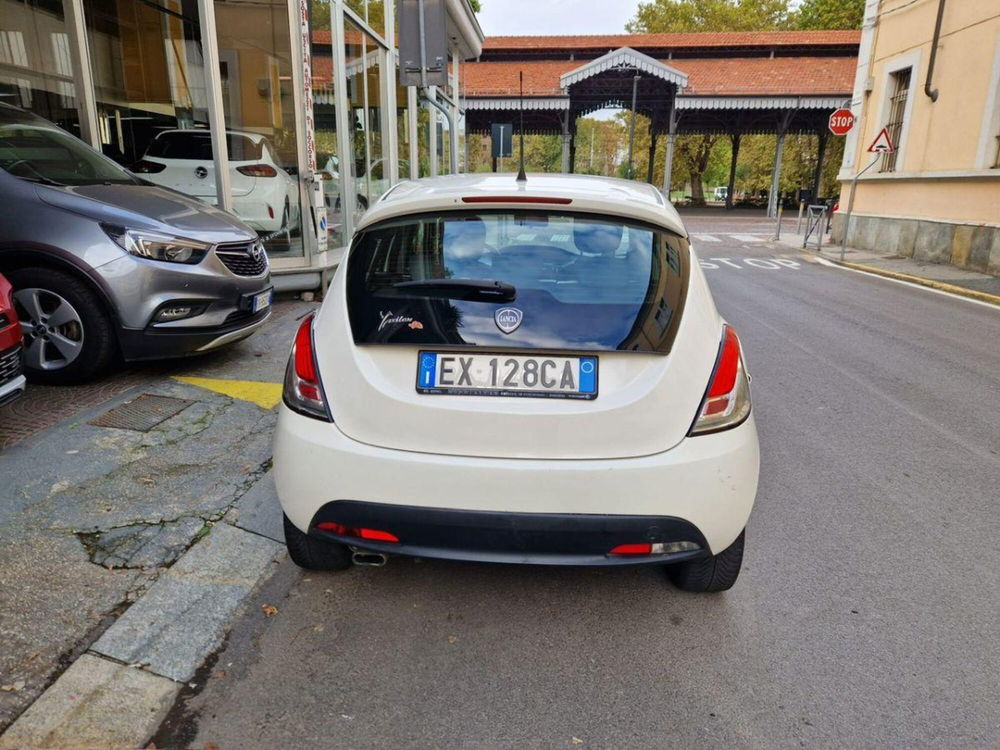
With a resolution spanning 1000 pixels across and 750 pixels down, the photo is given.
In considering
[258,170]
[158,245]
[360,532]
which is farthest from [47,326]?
Answer: [258,170]

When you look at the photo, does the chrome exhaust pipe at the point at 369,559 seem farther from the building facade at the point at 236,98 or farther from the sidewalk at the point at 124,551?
the building facade at the point at 236,98

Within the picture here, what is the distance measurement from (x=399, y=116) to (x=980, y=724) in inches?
557

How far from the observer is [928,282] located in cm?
1248

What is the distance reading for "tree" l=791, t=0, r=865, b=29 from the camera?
4372 cm

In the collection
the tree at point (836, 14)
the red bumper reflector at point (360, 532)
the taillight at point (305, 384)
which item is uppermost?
the tree at point (836, 14)

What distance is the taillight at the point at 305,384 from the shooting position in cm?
254

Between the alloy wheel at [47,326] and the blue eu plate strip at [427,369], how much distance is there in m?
3.39

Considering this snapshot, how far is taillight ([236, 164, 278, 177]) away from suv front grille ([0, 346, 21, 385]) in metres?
5.56

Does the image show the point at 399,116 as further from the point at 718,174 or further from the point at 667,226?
the point at 718,174

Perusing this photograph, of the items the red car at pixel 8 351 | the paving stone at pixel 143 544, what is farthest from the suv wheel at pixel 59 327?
the paving stone at pixel 143 544

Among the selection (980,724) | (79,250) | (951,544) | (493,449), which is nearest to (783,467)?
(951,544)

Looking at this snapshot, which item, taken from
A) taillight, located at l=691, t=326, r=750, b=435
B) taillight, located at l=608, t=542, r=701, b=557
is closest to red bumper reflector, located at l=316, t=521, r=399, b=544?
taillight, located at l=608, t=542, r=701, b=557

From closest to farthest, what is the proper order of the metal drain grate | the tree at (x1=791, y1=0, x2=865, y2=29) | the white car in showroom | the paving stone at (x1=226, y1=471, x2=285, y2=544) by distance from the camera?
the paving stone at (x1=226, y1=471, x2=285, y2=544) < the metal drain grate < the white car in showroom < the tree at (x1=791, y1=0, x2=865, y2=29)

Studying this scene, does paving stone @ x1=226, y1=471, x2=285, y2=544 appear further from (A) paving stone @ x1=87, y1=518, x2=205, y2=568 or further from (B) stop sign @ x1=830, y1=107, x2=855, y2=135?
(B) stop sign @ x1=830, y1=107, x2=855, y2=135
